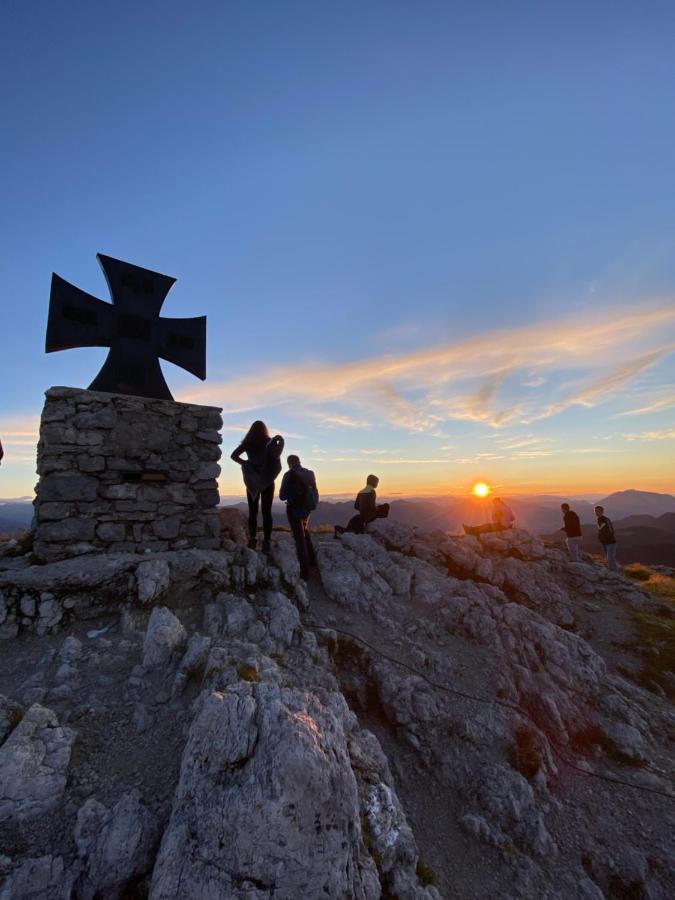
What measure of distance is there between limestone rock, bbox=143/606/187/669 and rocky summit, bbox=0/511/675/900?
3 cm

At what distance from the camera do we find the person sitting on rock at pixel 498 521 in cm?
1767

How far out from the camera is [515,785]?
22.9 feet

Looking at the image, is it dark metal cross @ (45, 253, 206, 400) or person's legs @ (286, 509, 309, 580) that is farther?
person's legs @ (286, 509, 309, 580)

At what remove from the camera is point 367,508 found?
47.1 ft

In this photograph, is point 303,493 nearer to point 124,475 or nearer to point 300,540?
point 300,540

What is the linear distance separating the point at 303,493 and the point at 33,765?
6.52 metres

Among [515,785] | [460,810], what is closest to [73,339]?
[460,810]

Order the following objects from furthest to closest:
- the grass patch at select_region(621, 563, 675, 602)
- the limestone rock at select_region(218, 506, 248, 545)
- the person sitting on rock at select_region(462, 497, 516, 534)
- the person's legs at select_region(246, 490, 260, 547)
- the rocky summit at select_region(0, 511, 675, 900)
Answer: the person sitting on rock at select_region(462, 497, 516, 534) < the grass patch at select_region(621, 563, 675, 602) < the limestone rock at select_region(218, 506, 248, 545) < the person's legs at select_region(246, 490, 260, 547) < the rocky summit at select_region(0, 511, 675, 900)

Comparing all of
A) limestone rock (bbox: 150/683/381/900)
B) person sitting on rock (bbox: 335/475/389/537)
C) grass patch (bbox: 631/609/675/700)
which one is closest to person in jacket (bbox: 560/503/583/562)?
grass patch (bbox: 631/609/675/700)

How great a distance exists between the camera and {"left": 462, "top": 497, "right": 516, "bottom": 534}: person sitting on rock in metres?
17.7

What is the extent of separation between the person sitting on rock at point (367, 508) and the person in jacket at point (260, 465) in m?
4.16

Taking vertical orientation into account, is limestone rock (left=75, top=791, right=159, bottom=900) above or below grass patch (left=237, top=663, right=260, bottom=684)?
below

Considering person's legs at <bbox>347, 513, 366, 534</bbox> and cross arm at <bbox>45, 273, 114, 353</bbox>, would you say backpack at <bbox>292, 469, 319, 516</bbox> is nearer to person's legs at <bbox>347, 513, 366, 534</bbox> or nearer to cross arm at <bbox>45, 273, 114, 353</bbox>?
person's legs at <bbox>347, 513, 366, 534</bbox>

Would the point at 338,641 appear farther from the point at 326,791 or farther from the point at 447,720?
the point at 326,791
